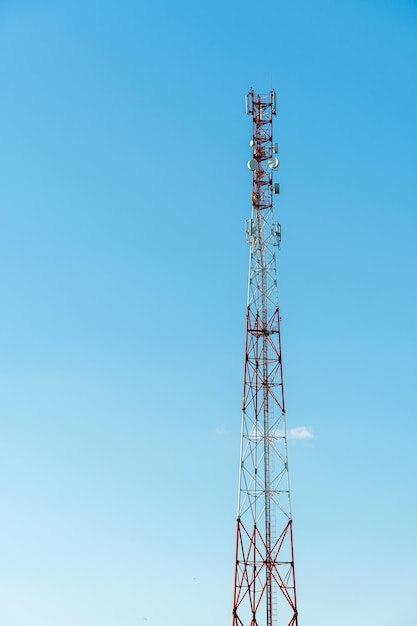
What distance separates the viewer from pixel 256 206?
219ft

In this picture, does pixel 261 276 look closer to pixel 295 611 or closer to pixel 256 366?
pixel 256 366

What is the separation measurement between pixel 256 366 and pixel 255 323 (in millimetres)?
3040

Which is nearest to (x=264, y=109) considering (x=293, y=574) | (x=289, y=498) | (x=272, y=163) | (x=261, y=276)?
(x=272, y=163)

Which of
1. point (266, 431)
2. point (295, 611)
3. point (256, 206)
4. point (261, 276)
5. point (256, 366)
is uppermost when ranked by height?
point (256, 206)

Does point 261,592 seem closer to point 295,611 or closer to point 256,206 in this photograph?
point 295,611

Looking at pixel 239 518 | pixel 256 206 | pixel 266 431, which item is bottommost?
pixel 239 518

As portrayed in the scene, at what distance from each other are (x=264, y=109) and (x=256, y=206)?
7.30 m

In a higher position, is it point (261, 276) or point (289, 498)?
point (261, 276)

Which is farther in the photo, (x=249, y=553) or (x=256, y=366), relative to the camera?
(x=256, y=366)

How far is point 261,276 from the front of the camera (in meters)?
65.4

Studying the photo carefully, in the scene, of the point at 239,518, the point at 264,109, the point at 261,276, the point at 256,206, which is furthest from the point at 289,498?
the point at 264,109

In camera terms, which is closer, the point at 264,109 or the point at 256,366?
the point at 256,366

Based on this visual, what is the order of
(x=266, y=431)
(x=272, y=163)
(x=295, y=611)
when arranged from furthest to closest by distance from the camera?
(x=272, y=163) < (x=266, y=431) < (x=295, y=611)

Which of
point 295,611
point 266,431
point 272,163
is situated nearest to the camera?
point 295,611
